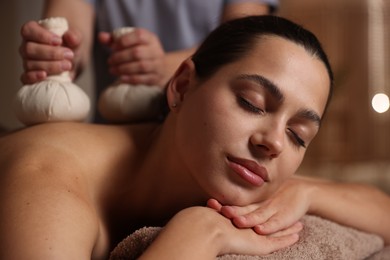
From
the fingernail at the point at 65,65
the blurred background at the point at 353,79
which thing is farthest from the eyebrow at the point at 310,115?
the blurred background at the point at 353,79

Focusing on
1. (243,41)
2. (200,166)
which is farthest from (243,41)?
(200,166)

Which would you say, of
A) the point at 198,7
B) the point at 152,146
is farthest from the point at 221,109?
the point at 198,7

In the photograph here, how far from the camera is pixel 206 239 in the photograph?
0.81 meters

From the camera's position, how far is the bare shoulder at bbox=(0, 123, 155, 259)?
75 centimetres

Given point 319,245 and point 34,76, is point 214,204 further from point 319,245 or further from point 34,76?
point 34,76

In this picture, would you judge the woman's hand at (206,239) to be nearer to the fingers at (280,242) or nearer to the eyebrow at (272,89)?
the fingers at (280,242)

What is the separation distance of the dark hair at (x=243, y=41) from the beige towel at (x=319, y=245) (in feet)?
0.80

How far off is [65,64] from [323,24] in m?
2.36

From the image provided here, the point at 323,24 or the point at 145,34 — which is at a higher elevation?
the point at 145,34

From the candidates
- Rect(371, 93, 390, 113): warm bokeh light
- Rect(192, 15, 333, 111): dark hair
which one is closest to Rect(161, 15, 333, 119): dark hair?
Rect(192, 15, 333, 111): dark hair

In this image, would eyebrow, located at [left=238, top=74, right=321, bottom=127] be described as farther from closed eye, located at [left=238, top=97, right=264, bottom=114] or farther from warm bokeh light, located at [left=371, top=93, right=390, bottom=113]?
warm bokeh light, located at [left=371, top=93, right=390, bottom=113]

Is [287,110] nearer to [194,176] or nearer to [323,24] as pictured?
[194,176]

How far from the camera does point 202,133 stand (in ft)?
3.04

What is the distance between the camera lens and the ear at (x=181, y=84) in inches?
41.3
